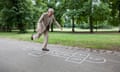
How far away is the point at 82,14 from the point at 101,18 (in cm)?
296

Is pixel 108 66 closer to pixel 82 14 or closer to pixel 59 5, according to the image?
pixel 82 14

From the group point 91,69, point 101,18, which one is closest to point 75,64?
point 91,69

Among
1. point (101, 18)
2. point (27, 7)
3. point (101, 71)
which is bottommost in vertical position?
point (101, 71)

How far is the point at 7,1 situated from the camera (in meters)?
20.5

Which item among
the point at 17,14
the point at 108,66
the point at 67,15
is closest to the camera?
the point at 108,66

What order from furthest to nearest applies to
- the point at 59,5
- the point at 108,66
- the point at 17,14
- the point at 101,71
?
the point at 59,5
the point at 17,14
the point at 108,66
the point at 101,71

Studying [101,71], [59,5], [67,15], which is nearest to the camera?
[101,71]

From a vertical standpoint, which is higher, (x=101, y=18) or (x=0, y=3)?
(x=0, y=3)

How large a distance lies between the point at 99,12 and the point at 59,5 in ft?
22.2

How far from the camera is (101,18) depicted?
2133cm

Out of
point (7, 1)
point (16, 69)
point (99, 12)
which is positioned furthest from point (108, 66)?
point (7, 1)

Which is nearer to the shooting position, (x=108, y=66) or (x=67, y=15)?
(x=108, y=66)

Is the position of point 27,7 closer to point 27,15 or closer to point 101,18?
point 27,15

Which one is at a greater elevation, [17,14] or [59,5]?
[59,5]
